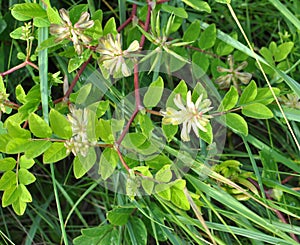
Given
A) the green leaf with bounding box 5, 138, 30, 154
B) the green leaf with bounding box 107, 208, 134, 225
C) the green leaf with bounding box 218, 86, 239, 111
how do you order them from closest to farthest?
the green leaf with bounding box 5, 138, 30, 154 < the green leaf with bounding box 218, 86, 239, 111 < the green leaf with bounding box 107, 208, 134, 225

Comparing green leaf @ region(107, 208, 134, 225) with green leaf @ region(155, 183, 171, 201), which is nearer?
green leaf @ region(155, 183, 171, 201)

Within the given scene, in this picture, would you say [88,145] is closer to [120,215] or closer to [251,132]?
[120,215]

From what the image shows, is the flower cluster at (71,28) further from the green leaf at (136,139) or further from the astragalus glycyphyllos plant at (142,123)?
the green leaf at (136,139)

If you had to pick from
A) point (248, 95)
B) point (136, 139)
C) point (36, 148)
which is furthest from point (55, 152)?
point (248, 95)

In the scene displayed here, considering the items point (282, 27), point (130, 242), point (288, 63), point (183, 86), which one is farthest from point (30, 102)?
point (282, 27)

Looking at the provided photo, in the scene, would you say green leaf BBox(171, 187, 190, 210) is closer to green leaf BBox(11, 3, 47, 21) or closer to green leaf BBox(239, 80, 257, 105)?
green leaf BBox(239, 80, 257, 105)

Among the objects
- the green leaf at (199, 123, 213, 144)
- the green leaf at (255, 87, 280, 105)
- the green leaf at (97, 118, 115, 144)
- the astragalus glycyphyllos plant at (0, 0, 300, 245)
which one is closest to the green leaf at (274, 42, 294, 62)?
the astragalus glycyphyllos plant at (0, 0, 300, 245)
